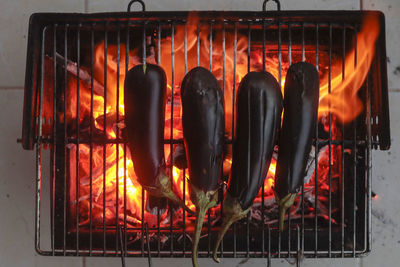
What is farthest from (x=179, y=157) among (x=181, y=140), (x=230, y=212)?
(x=230, y=212)

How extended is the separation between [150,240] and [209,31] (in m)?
0.36

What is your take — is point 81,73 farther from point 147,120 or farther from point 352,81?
point 352,81

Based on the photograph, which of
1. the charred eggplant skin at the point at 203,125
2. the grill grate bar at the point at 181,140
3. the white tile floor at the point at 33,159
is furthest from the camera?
the white tile floor at the point at 33,159

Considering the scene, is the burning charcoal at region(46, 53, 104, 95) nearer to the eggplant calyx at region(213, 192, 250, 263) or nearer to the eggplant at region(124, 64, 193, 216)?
the eggplant at region(124, 64, 193, 216)

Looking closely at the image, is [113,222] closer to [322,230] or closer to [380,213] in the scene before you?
[322,230]

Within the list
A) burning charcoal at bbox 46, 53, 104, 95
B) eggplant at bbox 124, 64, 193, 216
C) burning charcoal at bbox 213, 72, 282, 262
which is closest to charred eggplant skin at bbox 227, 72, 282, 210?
burning charcoal at bbox 213, 72, 282, 262

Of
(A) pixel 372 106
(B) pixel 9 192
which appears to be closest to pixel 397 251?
(A) pixel 372 106

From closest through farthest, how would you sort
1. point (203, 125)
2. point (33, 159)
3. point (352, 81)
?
point (203, 125) < point (352, 81) < point (33, 159)

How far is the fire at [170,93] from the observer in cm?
65

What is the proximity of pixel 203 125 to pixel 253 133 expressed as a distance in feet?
0.23

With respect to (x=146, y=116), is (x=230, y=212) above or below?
below

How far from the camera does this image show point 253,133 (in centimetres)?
55

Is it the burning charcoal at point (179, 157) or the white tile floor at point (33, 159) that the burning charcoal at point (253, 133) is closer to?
the burning charcoal at point (179, 157)

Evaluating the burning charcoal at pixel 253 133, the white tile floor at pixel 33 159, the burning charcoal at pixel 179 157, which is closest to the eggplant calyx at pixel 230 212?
the burning charcoal at pixel 253 133
